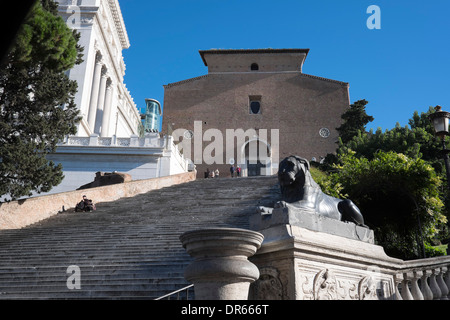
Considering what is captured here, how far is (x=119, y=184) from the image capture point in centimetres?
1722

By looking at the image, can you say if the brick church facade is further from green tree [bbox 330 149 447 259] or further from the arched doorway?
green tree [bbox 330 149 447 259]

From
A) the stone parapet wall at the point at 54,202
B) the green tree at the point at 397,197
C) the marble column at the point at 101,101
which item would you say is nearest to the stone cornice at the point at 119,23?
the marble column at the point at 101,101

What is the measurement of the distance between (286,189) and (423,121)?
22043 millimetres

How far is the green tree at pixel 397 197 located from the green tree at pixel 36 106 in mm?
9080

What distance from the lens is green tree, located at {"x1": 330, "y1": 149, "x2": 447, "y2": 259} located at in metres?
12.9

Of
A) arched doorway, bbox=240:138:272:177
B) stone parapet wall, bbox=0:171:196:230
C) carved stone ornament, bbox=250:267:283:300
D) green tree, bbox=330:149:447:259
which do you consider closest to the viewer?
carved stone ornament, bbox=250:267:283:300

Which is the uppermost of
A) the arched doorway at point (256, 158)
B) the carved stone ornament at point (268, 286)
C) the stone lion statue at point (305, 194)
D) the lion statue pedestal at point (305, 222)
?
the arched doorway at point (256, 158)

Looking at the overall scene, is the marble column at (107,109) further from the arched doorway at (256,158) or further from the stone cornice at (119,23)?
the arched doorway at (256,158)

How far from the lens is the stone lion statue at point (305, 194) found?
4789mm

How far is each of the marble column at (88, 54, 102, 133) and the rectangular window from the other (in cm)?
1297

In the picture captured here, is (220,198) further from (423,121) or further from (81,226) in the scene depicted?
(423,121)

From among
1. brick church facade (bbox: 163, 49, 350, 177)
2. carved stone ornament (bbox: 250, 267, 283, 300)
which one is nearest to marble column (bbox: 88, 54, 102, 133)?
brick church facade (bbox: 163, 49, 350, 177)

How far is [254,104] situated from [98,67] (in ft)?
44.6
